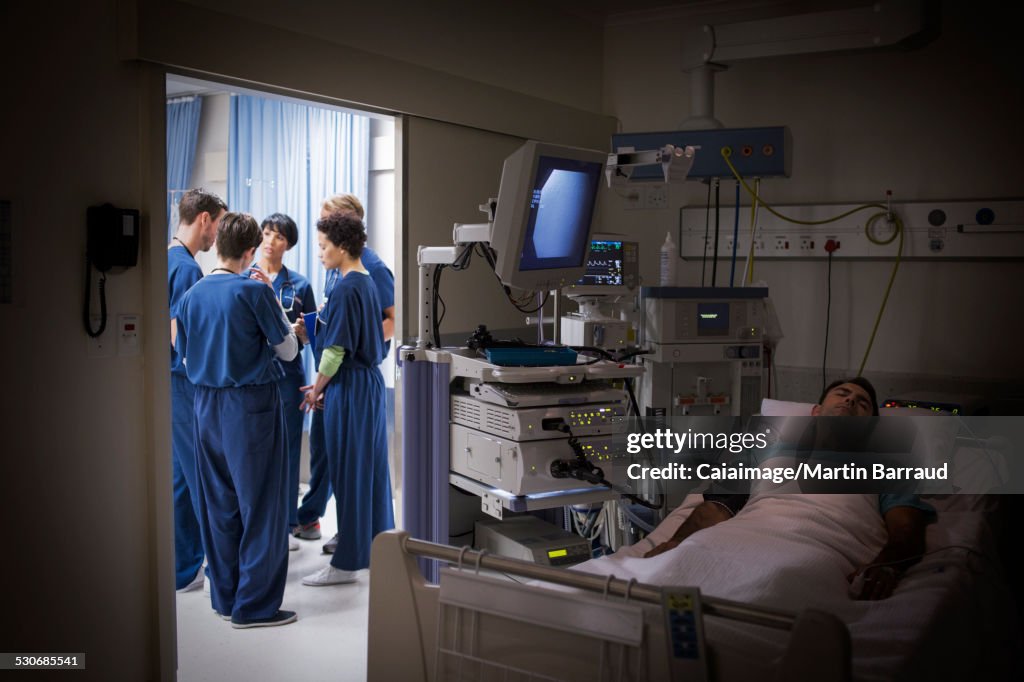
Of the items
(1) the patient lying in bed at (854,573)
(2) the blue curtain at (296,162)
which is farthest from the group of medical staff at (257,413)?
(1) the patient lying in bed at (854,573)

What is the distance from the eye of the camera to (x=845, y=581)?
7.13ft

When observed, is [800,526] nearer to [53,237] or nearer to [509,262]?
[509,262]

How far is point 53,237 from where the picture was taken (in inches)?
93.4

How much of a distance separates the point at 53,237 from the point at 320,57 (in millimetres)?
1124

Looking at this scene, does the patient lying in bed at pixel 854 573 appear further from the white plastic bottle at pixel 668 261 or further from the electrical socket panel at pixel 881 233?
the electrical socket panel at pixel 881 233

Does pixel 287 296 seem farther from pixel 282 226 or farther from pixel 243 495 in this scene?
pixel 243 495

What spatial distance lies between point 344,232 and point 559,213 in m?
1.44

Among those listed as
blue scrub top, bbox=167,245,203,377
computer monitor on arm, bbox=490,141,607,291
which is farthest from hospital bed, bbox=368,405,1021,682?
blue scrub top, bbox=167,245,203,377

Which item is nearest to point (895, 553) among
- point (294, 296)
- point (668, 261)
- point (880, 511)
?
point (880, 511)

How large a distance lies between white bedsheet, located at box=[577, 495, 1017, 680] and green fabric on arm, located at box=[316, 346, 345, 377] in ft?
5.55

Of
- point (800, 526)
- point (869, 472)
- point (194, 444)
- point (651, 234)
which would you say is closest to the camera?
point (800, 526)

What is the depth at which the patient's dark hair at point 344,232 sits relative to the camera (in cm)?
383

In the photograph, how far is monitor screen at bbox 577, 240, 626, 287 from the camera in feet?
11.0

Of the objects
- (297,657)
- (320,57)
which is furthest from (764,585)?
(320,57)
